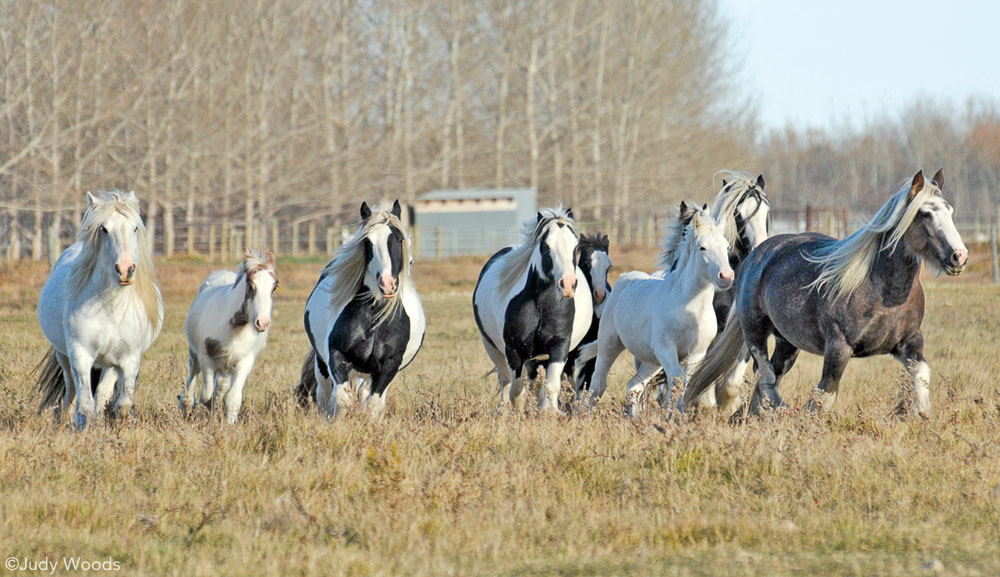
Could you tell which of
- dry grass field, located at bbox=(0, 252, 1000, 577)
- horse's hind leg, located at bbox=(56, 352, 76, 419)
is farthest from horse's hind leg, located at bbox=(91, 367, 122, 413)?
horse's hind leg, located at bbox=(56, 352, 76, 419)

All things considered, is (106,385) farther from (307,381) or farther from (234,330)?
(307,381)

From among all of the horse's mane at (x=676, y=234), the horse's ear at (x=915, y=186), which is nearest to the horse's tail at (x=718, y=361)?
the horse's mane at (x=676, y=234)

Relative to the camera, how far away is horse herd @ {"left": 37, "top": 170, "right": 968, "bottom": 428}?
6992 mm

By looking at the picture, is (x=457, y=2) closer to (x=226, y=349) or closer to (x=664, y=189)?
(x=664, y=189)

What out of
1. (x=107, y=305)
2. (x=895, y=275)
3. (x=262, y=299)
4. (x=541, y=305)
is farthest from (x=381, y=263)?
(x=895, y=275)

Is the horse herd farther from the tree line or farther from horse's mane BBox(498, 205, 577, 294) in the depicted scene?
the tree line

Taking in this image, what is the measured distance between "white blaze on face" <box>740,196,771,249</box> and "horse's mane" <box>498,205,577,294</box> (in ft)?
4.79

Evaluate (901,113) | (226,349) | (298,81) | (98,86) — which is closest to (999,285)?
(226,349)

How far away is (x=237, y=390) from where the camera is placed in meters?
8.13

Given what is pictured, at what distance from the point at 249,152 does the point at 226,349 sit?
3363 centimetres

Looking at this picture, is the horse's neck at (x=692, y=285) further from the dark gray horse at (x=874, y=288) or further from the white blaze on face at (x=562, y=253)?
the white blaze on face at (x=562, y=253)

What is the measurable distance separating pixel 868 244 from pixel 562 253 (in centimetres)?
213

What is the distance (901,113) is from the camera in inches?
3971

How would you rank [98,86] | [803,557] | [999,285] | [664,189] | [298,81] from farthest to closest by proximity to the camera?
[664,189] → [298,81] → [98,86] → [999,285] → [803,557]
